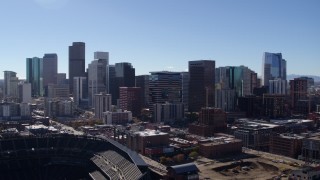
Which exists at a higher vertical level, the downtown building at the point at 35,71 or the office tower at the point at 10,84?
the downtown building at the point at 35,71

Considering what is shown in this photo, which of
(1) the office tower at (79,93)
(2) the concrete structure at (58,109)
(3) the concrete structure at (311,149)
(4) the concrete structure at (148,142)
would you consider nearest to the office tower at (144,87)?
(1) the office tower at (79,93)

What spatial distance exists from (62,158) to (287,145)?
116 ft

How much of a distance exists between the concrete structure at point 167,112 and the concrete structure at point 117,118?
7011 mm

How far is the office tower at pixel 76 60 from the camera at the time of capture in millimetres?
174250

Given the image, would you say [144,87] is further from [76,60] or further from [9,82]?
[9,82]

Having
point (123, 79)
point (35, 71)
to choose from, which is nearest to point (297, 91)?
point (123, 79)

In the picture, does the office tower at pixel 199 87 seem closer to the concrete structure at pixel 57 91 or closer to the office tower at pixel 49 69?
the concrete structure at pixel 57 91

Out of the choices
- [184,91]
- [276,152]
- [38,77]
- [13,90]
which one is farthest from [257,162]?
[38,77]

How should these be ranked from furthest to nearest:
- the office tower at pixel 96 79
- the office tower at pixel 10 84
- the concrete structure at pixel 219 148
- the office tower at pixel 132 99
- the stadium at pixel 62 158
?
1. the office tower at pixel 10 84
2. the office tower at pixel 96 79
3. the office tower at pixel 132 99
4. the concrete structure at pixel 219 148
5. the stadium at pixel 62 158

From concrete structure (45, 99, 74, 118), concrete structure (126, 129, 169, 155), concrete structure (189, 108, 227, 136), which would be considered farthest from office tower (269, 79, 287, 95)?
concrete structure (126, 129, 169, 155)

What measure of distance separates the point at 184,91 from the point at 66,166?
71.3m

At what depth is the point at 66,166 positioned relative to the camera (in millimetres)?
51094

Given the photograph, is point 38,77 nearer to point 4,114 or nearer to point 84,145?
point 4,114

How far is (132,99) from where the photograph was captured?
108 metres
